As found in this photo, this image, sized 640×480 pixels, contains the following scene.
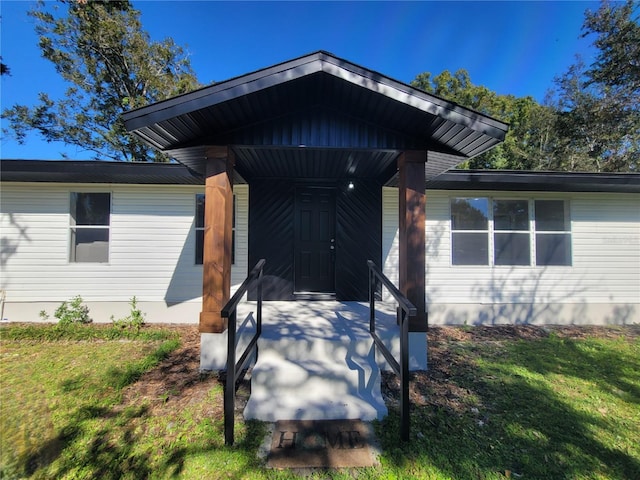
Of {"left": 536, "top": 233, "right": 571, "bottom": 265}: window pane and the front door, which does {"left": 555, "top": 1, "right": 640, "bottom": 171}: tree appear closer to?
{"left": 536, "top": 233, "right": 571, "bottom": 265}: window pane

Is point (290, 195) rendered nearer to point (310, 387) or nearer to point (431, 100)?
point (431, 100)

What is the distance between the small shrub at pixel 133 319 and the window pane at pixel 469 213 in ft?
22.3

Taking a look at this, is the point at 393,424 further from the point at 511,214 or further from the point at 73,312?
the point at 73,312

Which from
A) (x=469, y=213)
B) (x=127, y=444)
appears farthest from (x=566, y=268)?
(x=127, y=444)

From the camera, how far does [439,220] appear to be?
19.7ft

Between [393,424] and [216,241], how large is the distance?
2746 millimetres

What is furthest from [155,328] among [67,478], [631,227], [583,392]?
[631,227]

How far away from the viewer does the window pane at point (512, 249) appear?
6031 millimetres

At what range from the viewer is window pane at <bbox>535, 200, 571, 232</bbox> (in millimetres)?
6039

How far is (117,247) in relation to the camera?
5.64 meters

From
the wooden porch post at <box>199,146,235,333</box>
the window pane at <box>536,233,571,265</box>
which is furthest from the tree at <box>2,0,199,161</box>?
the window pane at <box>536,233,571,265</box>

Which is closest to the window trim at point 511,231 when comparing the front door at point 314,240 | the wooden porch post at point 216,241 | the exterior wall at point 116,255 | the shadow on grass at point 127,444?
the front door at point 314,240

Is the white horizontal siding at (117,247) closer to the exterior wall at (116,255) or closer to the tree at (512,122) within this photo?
the exterior wall at (116,255)

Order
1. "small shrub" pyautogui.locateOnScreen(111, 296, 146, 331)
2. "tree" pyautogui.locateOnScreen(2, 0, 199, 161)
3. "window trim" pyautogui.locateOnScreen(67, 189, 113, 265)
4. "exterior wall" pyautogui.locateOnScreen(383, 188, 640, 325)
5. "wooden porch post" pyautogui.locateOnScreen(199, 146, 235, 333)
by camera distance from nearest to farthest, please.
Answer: "wooden porch post" pyautogui.locateOnScreen(199, 146, 235, 333), "small shrub" pyautogui.locateOnScreen(111, 296, 146, 331), "window trim" pyautogui.locateOnScreen(67, 189, 113, 265), "exterior wall" pyautogui.locateOnScreen(383, 188, 640, 325), "tree" pyautogui.locateOnScreen(2, 0, 199, 161)
